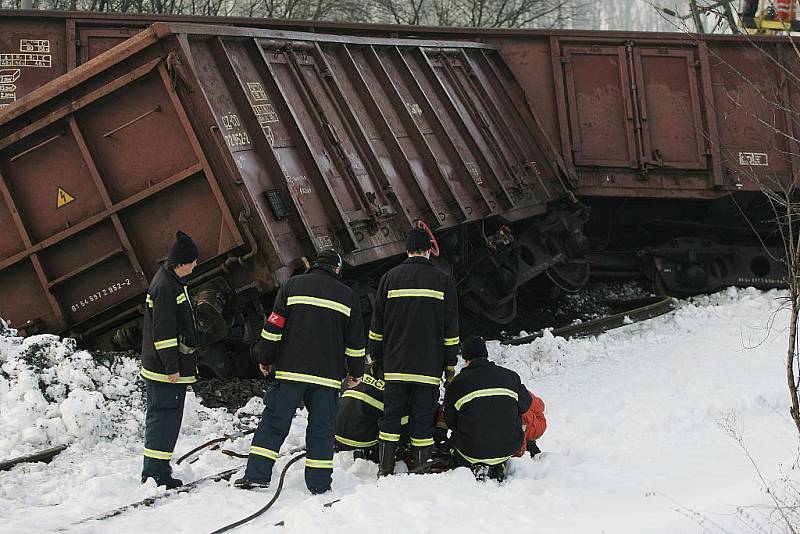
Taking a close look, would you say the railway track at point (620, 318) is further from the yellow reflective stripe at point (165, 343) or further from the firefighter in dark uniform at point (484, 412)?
the yellow reflective stripe at point (165, 343)

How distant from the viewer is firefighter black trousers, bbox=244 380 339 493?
6133 millimetres

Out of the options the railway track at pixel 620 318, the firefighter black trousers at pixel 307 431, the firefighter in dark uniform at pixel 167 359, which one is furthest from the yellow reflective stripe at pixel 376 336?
the railway track at pixel 620 318

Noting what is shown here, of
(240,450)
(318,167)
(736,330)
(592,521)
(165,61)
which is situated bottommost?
(736,330)

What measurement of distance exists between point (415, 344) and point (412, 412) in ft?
1.52

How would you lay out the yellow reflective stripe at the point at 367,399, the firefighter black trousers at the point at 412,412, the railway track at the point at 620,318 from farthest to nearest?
the railway track at the point at 620,318, the yellow reflective stripe at the point at 367,399, the firefighter black trousers at the point at 412,412

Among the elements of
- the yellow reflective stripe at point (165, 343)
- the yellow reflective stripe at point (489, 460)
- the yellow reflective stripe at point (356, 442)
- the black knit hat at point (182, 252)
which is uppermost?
the black knit hat at point (182, 252)

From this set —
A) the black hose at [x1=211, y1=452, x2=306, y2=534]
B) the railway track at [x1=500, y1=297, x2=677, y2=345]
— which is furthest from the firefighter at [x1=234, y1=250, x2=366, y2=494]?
the railway track at [x1=500, y1=297, x2=677, y2=345]

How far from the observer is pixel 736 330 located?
11.5 metres

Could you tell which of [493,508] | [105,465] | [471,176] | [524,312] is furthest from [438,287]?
[524,312]

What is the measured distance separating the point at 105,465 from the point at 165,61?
3.30 meters

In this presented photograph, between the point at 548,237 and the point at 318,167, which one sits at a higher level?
the point at 318,167

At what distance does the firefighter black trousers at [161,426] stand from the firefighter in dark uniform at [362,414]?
1155mm

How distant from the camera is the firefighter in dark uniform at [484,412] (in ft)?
20.9

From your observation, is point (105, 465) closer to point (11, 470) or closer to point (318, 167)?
point (11, 470)
